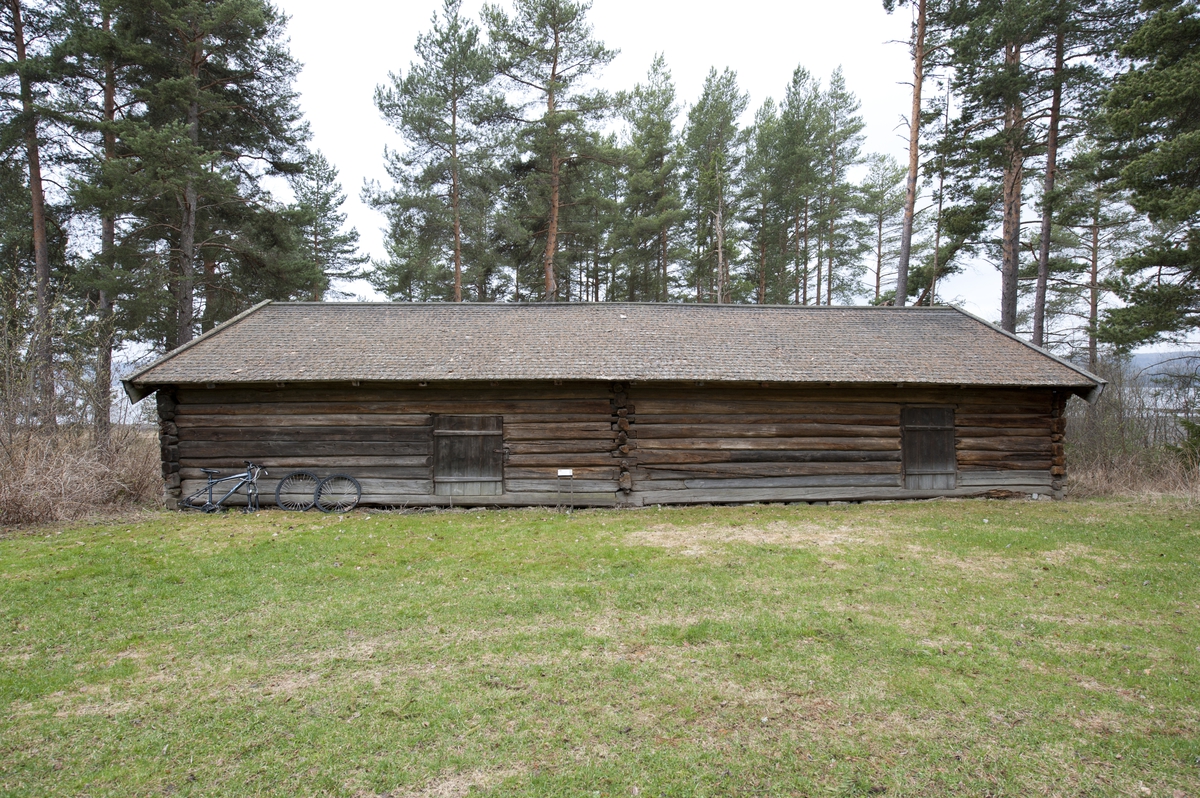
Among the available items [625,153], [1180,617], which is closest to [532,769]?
[1180,617]

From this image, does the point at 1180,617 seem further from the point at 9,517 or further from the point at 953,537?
the point at 9,517

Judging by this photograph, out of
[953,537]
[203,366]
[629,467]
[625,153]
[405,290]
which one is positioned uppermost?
[625,153]

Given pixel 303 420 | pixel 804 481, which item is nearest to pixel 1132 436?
pixel 804 481

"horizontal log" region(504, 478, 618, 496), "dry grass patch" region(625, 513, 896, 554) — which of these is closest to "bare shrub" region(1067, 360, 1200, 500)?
"dry grass patch" region(625, 513, 896, 554)

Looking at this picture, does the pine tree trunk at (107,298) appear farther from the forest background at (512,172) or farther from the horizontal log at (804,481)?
the horizontal log at (804,481)

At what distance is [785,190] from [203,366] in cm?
2364

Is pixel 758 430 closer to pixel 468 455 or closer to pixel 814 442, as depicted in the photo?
pixel 814 442

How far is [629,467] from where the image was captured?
12102mm

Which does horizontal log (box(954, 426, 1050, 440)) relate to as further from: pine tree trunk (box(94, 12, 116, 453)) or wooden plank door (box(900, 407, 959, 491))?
pine tree trunk (box(94, 12, 116, 453))

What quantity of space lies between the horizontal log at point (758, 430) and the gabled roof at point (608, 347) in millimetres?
1185

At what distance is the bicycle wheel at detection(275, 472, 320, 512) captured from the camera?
1183 centimetres

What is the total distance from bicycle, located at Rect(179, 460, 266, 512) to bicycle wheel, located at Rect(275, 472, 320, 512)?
17.2 inches

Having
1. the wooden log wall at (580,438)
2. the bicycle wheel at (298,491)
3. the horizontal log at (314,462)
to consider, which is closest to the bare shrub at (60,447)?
the wooden log wall at (580,438)

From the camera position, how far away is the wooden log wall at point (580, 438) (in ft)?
39.3
